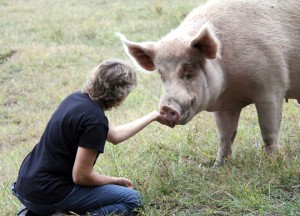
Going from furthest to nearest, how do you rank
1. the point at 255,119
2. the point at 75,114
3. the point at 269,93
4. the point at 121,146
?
1. the point at 255,119
2. the point at 121,146
3. the point at 269,93
4. the point at 75,114

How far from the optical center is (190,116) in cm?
430

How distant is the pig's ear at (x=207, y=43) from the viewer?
419 cm

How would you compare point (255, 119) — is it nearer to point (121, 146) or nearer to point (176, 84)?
point (121, 146)

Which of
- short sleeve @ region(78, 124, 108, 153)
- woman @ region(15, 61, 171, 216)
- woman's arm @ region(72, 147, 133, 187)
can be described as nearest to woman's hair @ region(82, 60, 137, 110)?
woman @ region(15, 61, 171, 216)

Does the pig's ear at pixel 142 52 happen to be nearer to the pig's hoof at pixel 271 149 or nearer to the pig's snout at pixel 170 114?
the pig's snout at pixel 170 114

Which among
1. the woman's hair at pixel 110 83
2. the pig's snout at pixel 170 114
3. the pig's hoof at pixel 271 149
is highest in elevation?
the woman's hair at pixel 110 83

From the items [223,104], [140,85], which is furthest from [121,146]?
[140,85]

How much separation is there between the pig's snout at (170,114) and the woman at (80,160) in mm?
78

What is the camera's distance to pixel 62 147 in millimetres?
4031

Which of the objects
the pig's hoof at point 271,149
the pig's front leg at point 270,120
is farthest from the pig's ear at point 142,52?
the pig's hoof at point 271,149

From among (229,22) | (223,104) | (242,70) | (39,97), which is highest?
(229,22)

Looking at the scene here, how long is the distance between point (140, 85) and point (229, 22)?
175 inches

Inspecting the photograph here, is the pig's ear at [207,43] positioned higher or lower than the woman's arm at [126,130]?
higher

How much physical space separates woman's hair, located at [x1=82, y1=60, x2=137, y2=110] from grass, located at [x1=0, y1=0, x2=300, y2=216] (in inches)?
30.6
